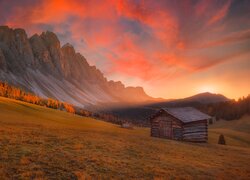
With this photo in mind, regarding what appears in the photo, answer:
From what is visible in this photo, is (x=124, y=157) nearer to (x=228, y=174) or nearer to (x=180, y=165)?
(x=180, y=165)

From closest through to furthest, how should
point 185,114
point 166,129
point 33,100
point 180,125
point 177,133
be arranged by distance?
point 180,125 < point 177,133 < point 166,129 < point 185,114 < point 33,100

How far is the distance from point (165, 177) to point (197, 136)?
28618 mm

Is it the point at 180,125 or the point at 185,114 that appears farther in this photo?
the point at 185,114

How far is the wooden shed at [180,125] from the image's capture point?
37.8 m

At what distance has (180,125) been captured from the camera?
37.8m

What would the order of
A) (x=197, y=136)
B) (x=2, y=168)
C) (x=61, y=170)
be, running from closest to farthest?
1. (x=2, y=168)
2. (x=61, y=170)
3. (x=197, y=136)

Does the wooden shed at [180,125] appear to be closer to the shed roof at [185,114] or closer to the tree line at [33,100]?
the shed roof at [185,114]

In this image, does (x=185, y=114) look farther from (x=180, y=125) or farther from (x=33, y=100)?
(x=33, y=100)

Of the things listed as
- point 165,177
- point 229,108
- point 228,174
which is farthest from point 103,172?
point 229,108

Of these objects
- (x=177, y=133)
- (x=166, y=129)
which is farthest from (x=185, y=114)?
(x=166, y=129)

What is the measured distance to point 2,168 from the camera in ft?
36.3

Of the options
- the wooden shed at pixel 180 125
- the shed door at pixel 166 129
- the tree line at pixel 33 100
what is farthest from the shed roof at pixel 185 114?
the tree line at pixel 33 100

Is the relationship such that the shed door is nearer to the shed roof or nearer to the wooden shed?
the wooden shed

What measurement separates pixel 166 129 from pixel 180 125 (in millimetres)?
3183
